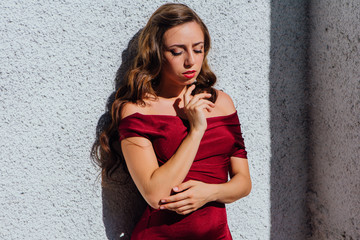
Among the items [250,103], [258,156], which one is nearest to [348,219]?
[258,156]

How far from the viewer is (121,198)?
7.55 feet

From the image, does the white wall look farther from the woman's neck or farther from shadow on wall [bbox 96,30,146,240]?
the woman's neck

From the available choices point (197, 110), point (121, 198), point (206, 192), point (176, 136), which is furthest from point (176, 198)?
point (121, 198)

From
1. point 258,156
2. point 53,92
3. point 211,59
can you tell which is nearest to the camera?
point 53,92

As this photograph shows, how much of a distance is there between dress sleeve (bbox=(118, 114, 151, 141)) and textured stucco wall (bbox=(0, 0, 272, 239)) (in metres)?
0.28

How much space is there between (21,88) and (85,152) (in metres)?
0.46

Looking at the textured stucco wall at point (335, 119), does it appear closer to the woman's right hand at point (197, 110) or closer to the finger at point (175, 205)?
the woman's right hand at point (197, 110)

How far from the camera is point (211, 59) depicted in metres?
2.42

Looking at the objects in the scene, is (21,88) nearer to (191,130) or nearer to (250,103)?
(191,130)

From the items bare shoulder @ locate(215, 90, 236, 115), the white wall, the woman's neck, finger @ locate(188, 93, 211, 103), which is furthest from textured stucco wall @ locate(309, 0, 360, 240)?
the woman's neck

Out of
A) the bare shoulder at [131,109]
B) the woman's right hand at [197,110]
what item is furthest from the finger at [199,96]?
the bare shoulder at [131,109]

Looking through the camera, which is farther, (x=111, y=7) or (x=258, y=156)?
(x=258, y=156)

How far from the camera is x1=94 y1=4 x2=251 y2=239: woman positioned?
1906mm

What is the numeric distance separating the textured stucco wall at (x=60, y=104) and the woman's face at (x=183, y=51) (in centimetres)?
34
